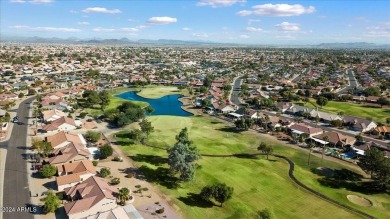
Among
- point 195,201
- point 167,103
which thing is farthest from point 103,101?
point 195,201

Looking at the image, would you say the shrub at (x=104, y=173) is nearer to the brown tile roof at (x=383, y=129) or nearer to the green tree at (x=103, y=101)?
the green tree at (x=103, y=101)

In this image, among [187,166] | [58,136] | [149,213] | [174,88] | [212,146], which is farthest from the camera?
[174,88]

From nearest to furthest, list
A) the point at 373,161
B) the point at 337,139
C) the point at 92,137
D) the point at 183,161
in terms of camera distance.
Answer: the point at 183,161
the point at 373,161
the point at 92,137
the point at 337,139

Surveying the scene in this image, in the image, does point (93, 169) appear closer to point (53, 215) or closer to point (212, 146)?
point (53, 215)

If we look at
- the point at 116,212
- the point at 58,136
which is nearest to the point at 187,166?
the point at 116,212

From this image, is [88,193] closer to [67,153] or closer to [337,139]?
[67,153]

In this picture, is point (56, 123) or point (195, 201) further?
point (56, 123)

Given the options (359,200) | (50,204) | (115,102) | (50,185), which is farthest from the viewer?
(115,102)

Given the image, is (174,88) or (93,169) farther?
(174,88)
